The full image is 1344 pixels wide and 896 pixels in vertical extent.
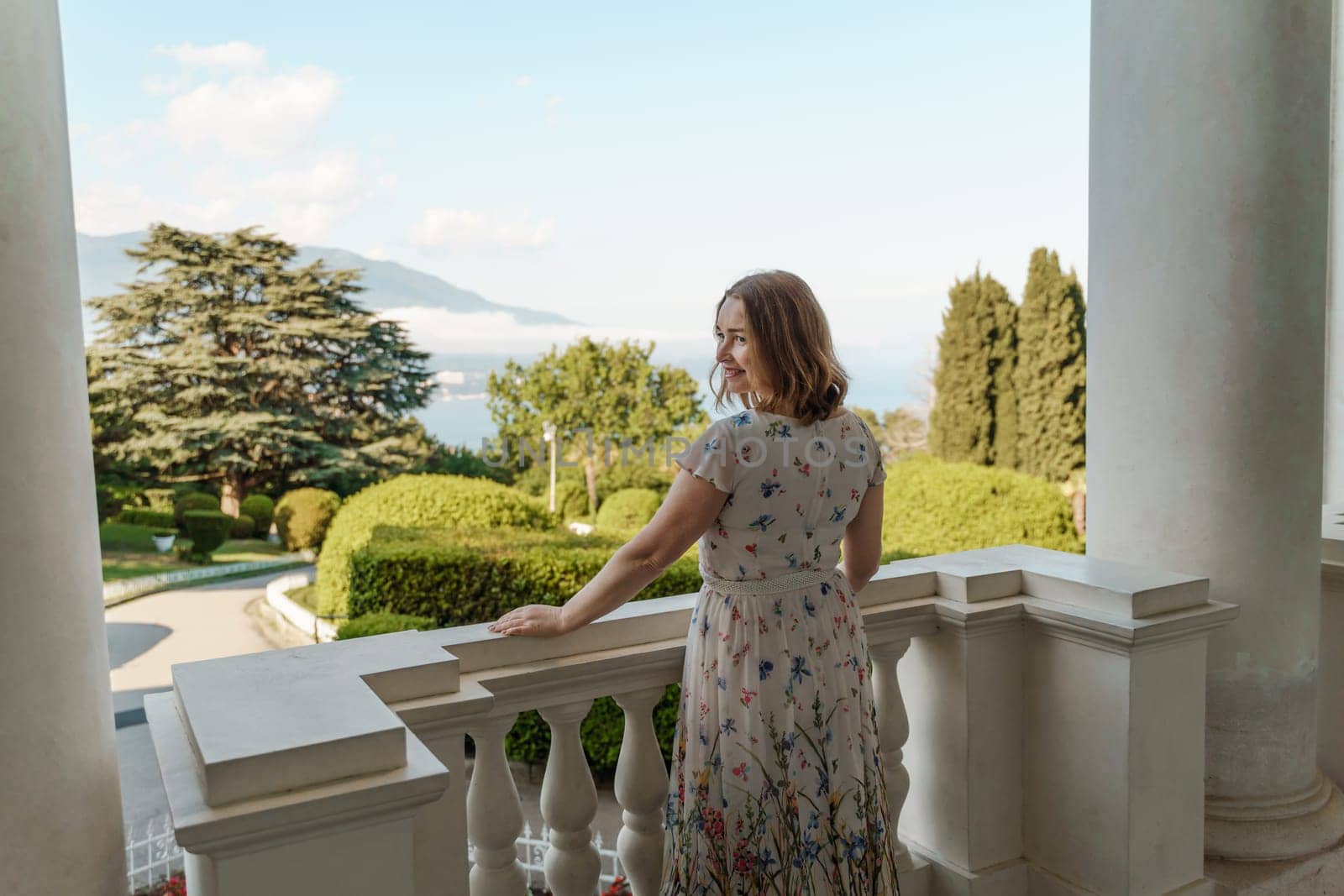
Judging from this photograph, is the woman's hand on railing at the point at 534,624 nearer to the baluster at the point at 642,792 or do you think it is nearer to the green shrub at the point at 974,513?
the baluster at the point at 642,792

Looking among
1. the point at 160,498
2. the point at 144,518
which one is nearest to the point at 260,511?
the point at 160,498

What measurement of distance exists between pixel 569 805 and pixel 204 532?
58.7ft

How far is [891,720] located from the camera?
6.51 ft

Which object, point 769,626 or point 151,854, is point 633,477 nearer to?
point 151,854

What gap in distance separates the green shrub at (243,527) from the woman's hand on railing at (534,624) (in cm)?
1862

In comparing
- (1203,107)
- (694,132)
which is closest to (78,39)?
(694,132)

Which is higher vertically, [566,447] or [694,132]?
[694,132]

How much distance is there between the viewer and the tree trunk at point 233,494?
19.0m

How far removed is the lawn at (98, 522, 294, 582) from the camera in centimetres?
1703

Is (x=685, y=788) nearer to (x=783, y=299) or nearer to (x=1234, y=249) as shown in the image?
(x=783, y=299)

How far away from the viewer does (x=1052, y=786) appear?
6.70 ft

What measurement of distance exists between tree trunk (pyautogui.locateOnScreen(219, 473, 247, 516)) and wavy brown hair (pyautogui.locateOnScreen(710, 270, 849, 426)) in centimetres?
1939

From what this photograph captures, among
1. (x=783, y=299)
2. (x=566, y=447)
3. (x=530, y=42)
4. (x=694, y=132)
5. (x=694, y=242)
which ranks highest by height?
(x=530, y=42)

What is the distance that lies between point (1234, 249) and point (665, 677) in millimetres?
1559
